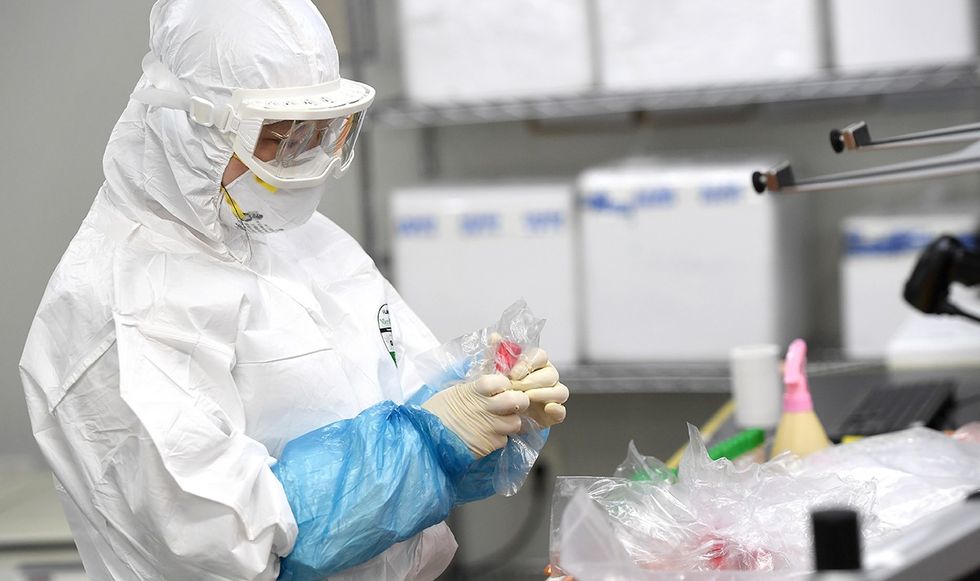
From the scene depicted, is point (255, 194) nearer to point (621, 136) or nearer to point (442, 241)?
point (442, 241)

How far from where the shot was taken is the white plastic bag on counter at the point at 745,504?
96 cm

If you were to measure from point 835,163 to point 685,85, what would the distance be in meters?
0.50

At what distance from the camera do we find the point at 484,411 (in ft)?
3.67

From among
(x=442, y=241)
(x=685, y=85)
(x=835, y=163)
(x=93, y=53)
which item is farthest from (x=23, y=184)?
(x=835, y=163)

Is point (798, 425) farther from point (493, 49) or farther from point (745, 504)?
point (493, 49)

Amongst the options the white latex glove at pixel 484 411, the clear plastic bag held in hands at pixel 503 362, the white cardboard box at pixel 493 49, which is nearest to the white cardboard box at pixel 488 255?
the white cardboard box at pixel 493 49

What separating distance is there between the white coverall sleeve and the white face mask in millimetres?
152

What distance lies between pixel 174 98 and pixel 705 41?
1.36 meters

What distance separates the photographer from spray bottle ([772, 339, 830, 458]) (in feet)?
4.59

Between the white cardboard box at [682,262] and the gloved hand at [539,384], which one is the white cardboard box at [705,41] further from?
the gloved hand at [539,384]

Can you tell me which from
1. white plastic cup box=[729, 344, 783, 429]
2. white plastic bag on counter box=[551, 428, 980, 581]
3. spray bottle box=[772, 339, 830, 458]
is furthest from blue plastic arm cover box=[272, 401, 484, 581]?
white plastic cup box=[729, 344, 783, 429]

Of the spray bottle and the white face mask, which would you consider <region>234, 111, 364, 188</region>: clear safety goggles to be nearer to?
the white face mask

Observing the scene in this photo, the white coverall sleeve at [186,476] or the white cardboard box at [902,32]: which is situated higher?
the white cardboard box at [902,32]

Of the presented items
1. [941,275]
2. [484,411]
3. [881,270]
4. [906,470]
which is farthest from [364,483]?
[881,270]
